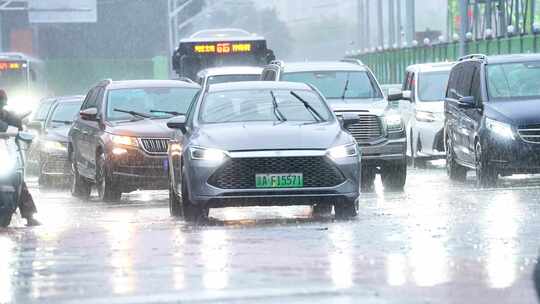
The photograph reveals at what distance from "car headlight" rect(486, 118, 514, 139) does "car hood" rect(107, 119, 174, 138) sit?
13.5ft

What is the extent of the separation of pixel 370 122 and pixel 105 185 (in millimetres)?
3729

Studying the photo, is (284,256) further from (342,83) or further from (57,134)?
(57,134)

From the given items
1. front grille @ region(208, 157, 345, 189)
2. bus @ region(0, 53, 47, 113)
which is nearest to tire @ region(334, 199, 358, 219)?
front grille @ region(208, 157, 345, 189)

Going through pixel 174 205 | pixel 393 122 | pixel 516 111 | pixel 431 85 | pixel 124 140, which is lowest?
pixel 431 85

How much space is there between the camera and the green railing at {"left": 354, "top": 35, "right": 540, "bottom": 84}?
44.1 m

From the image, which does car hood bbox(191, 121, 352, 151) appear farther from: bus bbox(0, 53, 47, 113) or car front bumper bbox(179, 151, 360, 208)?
bus bbox(0, 53, 47, 113)

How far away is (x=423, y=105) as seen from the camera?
30.7 meters

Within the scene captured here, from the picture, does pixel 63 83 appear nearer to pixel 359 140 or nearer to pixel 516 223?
pixel 359 140

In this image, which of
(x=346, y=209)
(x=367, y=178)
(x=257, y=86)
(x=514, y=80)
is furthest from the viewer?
(x=367, y=178)

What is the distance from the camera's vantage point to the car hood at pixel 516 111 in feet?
73.0

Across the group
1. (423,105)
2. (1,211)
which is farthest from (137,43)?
(1,211)

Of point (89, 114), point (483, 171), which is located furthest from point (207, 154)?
point (483, 171)

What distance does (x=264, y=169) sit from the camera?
16359mm

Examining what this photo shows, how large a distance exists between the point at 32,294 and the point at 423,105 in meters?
20.5
